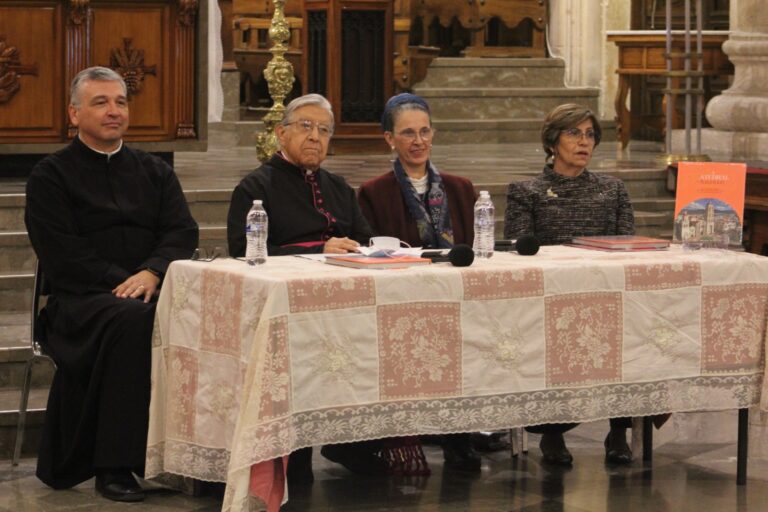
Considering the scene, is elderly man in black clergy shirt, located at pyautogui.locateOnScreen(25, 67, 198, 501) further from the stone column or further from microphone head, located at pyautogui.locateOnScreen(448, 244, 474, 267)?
the stone column

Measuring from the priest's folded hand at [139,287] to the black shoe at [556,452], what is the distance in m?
1.41

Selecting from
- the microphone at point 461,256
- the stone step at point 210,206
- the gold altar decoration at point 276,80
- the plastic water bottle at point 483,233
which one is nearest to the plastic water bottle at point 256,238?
the microphone at point 461,256

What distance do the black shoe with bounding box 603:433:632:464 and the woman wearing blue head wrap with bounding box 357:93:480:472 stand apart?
88cm

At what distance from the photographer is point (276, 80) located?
8719 millimetres

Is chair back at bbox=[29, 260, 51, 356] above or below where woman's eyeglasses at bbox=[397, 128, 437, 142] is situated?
below

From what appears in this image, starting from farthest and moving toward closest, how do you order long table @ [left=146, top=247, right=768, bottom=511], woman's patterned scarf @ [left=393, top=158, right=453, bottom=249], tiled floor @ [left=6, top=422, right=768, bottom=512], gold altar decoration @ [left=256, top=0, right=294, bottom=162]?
gold altar decoration @ [left=256, top=0, right=294, bottom=162] → woman's patterned scarf @ [left=393, top=158, right=453, bottom=249] → tiled floor @ [left=6, top=422, right=768, bottom=512] → long table @ [left=146, top=247, right=768, bottom=511]

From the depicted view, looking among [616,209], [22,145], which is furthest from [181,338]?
[22,145]

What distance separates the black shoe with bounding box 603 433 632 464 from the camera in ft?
17.0

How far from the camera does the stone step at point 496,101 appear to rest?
41.3 ft

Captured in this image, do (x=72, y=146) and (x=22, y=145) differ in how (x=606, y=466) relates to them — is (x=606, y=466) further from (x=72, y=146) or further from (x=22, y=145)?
(x=22, y=145)

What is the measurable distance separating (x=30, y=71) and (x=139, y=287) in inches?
122

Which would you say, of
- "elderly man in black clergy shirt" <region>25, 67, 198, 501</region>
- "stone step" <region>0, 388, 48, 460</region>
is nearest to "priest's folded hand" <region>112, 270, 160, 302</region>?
"elderly man in black clergy shirt" <region>25, 67, 198, 501</region>

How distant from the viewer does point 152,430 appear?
180 inches

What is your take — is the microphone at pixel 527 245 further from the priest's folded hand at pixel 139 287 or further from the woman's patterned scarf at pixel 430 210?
the priest's folded hand at pixel 139 287
